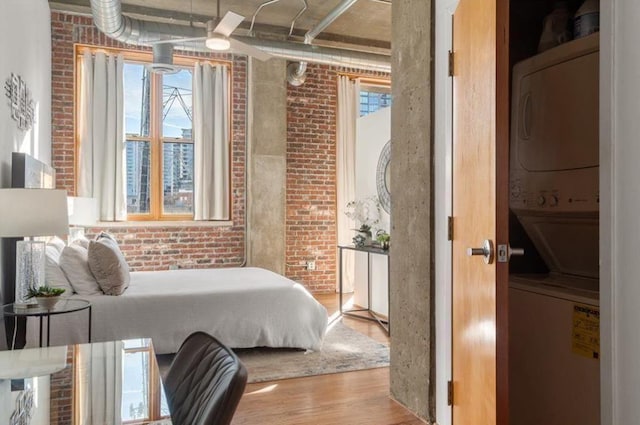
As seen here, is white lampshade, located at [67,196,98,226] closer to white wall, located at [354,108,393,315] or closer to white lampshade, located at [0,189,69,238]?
white lampshade, located at [0,189,69,238]

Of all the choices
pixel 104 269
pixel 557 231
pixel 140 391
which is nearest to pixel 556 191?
pixel 557 231

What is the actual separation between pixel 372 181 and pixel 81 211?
3.30m

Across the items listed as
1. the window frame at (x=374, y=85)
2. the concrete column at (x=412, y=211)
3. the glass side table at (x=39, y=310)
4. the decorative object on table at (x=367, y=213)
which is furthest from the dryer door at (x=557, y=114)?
the window frame at (x=374, y=85)

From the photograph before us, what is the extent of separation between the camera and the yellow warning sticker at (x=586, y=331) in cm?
193

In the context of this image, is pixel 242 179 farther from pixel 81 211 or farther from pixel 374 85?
pixel 374 85

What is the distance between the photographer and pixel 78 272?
382 centimetres

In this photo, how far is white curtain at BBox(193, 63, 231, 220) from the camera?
21.6 ft

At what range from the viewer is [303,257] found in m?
7.26

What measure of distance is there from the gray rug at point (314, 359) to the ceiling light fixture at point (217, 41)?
246 centimetres

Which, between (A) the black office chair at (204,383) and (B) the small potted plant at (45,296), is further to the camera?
(B) the small potted plant at (45,296)

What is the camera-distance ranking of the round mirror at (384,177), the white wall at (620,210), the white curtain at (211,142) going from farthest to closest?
the white curtain at (211,142) < the round mirror at (384,177) < the white wall at (620,210)

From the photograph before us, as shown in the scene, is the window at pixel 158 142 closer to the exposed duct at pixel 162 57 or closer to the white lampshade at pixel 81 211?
the white lampshade at pixel 81 211

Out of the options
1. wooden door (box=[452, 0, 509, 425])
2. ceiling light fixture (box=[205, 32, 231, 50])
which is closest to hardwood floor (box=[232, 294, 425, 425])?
wooden door (box=[452, 0, 509, 425])

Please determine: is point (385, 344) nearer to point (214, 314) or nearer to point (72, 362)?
point (214, 314)
